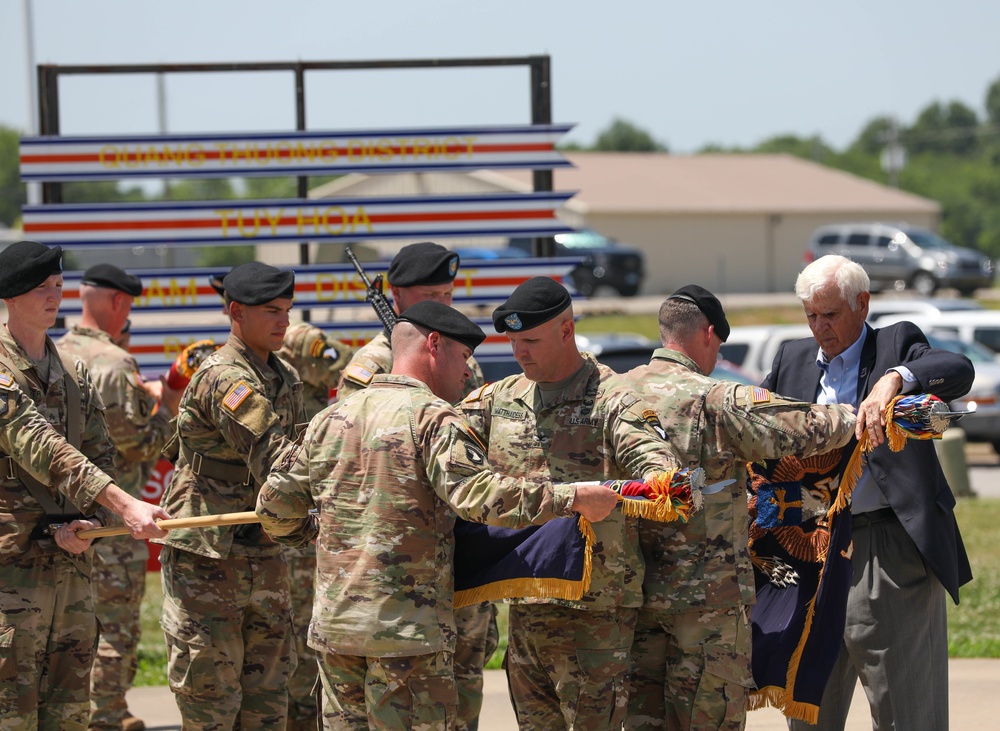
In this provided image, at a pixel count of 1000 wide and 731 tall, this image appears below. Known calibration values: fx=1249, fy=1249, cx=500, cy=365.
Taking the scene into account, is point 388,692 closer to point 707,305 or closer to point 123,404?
point 707,305

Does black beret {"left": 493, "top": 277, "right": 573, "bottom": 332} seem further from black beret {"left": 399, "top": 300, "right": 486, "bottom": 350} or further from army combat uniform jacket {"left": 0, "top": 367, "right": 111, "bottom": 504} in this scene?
army combat uniform jacket {"left": 0, "top": 367, "right": 111, "bottom": 504}

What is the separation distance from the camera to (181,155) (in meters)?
8.60

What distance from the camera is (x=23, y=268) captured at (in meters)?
5.20

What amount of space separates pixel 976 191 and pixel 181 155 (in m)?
95.2

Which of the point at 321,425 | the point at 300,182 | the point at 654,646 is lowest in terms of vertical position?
the point at 654,646

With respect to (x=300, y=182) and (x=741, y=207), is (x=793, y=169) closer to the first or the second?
(x=741, y=207)

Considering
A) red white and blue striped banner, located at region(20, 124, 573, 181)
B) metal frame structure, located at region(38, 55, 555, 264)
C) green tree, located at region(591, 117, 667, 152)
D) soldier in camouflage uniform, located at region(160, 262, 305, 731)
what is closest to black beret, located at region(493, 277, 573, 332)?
soldier in camouflage uniform, located at region(160, 262, 305, 731)

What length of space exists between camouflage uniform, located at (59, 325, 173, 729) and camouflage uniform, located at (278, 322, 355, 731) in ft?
2.82

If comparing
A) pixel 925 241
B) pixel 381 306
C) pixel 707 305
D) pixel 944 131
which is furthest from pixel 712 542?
pixel 944 131

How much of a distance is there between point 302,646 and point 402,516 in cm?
249

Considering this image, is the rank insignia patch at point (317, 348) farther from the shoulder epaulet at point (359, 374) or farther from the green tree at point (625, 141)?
the green tree at point (625, 141)

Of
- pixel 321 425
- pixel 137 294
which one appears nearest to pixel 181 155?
pixel 137 294

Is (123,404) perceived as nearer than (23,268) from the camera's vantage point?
No

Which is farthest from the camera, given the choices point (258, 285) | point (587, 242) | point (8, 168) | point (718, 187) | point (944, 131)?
point (944, 131)
